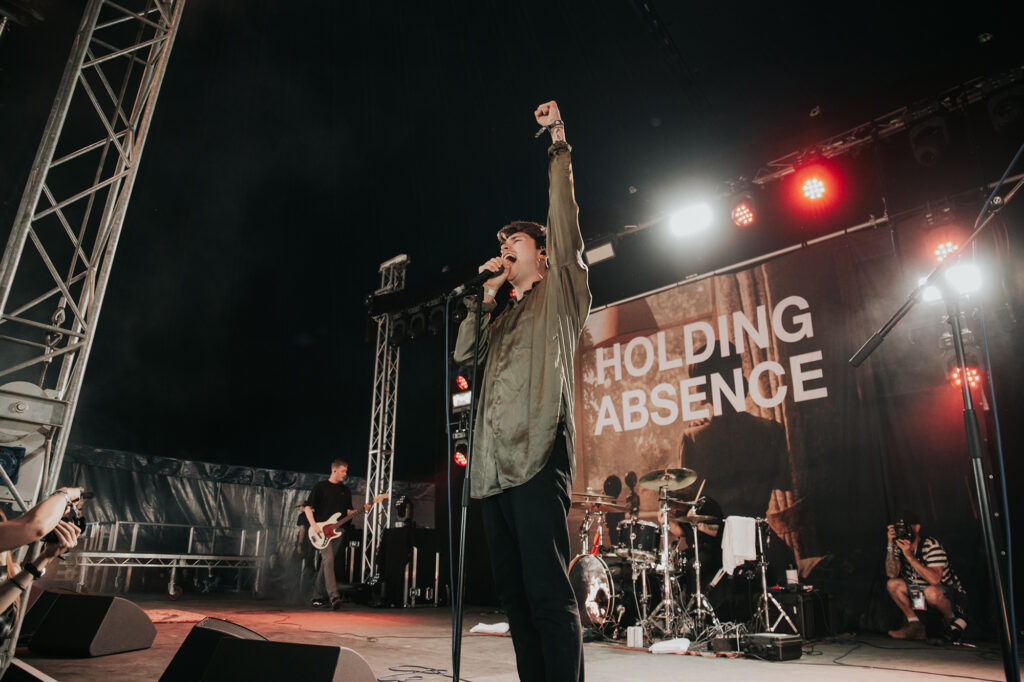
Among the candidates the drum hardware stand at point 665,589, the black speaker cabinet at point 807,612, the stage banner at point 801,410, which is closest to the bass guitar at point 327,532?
the stage banner at point 801,410

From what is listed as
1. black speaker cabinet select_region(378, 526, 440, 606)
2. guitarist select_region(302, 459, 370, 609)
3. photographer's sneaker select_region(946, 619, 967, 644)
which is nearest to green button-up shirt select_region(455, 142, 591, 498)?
photographer's sneaker select_region(946, 619, 967, 644)

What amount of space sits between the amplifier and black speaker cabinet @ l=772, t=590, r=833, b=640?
3.02 ft

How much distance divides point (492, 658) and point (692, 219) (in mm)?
5163

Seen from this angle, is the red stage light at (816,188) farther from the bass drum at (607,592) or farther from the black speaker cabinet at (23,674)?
the black speaker cabinet at (23,674)

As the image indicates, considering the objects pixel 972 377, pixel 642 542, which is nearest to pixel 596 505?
pixel 642 542

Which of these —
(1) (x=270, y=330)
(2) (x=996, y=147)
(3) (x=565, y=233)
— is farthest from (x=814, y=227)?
(1) (x=270, y=330)

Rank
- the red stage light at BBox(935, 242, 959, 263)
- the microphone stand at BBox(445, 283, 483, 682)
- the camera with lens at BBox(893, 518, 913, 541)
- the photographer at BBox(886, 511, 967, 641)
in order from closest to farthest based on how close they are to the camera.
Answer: the microphone stand at BBox(445, 283, 483, 682)
the photographer at BBox(886, 511, 967, 641)
the camera with lens at BBox(893, 518, 913, 541)
the red stage light at BBox(935, 242, 959, 263)

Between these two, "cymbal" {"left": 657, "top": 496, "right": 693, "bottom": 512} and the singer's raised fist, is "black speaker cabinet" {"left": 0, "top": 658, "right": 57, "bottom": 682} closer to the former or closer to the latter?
the singer's raised fist

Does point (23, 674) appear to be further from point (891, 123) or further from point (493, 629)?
point (891, 123)

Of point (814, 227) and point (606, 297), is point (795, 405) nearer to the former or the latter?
point (814, 227)

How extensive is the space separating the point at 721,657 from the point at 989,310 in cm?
429

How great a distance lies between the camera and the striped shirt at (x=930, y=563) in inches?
200

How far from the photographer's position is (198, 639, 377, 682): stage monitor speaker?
1.46m

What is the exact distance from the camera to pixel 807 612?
5.03 metres
